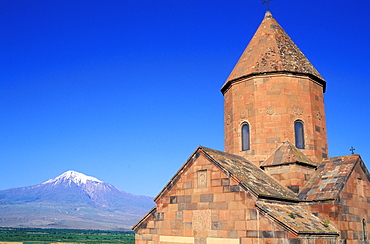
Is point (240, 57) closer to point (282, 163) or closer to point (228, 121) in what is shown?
point (228, 121)

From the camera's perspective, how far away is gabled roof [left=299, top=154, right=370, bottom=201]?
11.3 metres

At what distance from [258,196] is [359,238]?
4.02m

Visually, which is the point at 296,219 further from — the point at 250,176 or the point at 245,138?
the point at 245,138

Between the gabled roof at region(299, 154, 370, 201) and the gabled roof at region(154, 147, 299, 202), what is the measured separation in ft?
1.84

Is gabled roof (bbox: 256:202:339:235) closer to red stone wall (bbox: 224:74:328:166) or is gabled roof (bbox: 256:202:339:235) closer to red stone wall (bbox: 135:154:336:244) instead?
red stone wall (bbox: 135:154:336:244)

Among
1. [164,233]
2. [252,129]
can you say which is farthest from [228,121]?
[164,233]

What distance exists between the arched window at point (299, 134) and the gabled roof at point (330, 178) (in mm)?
1129

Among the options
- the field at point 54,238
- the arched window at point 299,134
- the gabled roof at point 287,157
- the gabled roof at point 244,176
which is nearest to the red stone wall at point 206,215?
the gabled roof at point 244,176

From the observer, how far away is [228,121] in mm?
15352

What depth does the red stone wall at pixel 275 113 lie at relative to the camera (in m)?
13.9

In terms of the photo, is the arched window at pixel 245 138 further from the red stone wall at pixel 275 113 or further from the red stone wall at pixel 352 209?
the red stone wall at pixel 352 209

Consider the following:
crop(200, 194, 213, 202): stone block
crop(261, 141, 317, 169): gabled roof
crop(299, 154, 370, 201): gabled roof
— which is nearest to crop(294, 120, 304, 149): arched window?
crop(261, 141, 317, 169): gabled roof

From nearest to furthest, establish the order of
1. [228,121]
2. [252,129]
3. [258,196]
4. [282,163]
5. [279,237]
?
1. [279,237]
2. [258,196]
3. [282,163]
4. [252,129]
5. [228,121]

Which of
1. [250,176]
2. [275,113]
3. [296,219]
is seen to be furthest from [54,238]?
[296,219]
